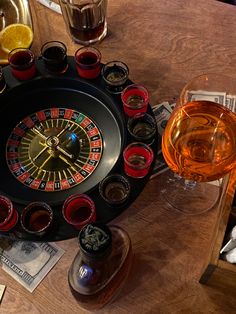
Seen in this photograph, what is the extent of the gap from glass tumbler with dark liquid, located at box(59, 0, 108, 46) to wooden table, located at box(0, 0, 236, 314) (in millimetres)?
35

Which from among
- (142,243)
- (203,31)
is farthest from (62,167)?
(203,31)

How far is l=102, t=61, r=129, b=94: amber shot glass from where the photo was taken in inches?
45.9

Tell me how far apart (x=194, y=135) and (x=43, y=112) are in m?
0.48

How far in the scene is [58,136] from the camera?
119 cm

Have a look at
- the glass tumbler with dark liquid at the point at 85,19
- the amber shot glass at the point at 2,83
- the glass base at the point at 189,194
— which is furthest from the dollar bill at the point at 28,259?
the glass tumbler with dark liquid at the point at 85,19

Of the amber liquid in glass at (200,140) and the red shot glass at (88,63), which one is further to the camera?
the red shot glass at (88,63)

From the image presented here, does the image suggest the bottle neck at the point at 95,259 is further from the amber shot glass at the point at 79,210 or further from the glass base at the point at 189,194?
the glass base at the point at 189,194

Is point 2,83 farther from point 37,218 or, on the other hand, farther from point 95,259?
point 95,259

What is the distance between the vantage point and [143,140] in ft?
3.53

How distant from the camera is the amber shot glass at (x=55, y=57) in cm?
119

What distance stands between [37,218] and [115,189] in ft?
0.63

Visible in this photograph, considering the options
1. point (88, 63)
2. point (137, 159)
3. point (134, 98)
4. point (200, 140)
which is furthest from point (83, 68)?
point (200, 140)

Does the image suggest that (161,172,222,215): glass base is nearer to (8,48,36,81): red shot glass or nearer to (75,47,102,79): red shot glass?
(75,47,102,79): red shot glass

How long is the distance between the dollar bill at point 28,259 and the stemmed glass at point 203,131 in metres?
Result: 0.35
